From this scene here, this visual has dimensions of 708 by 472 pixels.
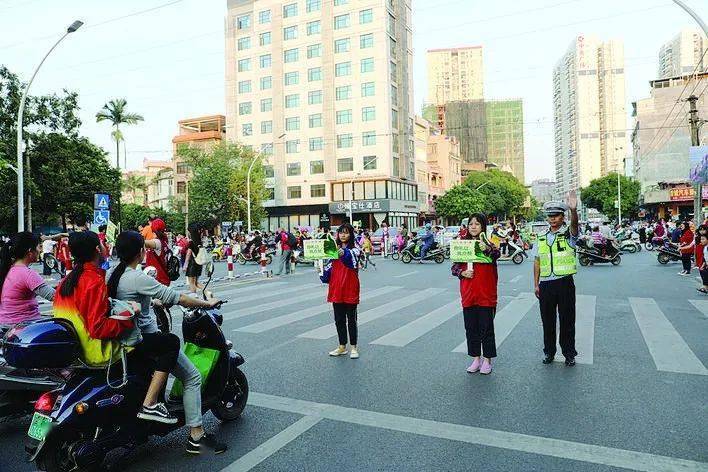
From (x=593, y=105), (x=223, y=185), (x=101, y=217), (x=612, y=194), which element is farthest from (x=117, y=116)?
(x=593, y=105)

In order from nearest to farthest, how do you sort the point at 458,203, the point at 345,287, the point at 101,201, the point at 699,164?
the point at 345,287 → the point at 101,201 → the point at 699,164 → the point at 458,203

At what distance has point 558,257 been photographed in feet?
20.3

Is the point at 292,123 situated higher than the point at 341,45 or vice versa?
the point at 341,45

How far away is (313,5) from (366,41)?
286 inches

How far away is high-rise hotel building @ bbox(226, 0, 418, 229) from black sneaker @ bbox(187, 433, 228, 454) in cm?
5354

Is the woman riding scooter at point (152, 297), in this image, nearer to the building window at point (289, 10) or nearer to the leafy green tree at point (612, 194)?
the building window at point (289, 10)

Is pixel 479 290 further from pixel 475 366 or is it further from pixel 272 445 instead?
pixel 272 445

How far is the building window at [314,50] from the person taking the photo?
58312mm

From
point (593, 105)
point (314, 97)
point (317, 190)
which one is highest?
point (593, 105)

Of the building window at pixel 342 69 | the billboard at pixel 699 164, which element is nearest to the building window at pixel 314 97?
the building window at pixel 342 69

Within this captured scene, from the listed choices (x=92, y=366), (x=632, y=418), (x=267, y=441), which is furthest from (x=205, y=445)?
(x=632, y=418)

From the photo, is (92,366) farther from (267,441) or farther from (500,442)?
(500,442)

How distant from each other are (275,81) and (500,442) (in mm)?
59852

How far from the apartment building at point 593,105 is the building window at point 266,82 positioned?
317 feet
